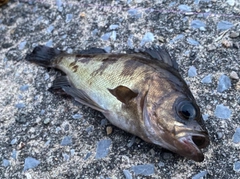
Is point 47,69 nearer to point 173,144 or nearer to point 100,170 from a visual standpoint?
point 100,170

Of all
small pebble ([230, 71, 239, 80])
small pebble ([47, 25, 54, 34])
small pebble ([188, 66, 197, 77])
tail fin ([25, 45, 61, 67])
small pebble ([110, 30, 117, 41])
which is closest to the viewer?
small pebble ([230, 71, 239, 80])

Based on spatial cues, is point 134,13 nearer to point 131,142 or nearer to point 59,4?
point 59,4

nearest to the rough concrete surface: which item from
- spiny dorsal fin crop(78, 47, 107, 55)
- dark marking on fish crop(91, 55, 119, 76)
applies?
spiny dorsal fin crop(78, 47, 107, 55)

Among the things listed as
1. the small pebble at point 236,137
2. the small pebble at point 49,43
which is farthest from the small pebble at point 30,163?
the small pebble at point 236,137

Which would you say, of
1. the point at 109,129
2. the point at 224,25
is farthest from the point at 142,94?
the point at 224,25

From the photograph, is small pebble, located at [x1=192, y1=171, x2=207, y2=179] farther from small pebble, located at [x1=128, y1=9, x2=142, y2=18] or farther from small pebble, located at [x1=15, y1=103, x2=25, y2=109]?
small pebble, located at [x1=128, y1=9, x2=142, y2=18]

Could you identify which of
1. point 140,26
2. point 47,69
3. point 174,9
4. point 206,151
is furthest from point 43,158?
point 174,9

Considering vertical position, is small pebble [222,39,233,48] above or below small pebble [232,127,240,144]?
above

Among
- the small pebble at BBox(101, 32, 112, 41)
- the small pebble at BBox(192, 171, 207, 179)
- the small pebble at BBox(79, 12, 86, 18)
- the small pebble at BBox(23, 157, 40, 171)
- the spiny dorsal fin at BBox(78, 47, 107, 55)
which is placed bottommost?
the small pebble at BBox(23, 157, 40, 171)
